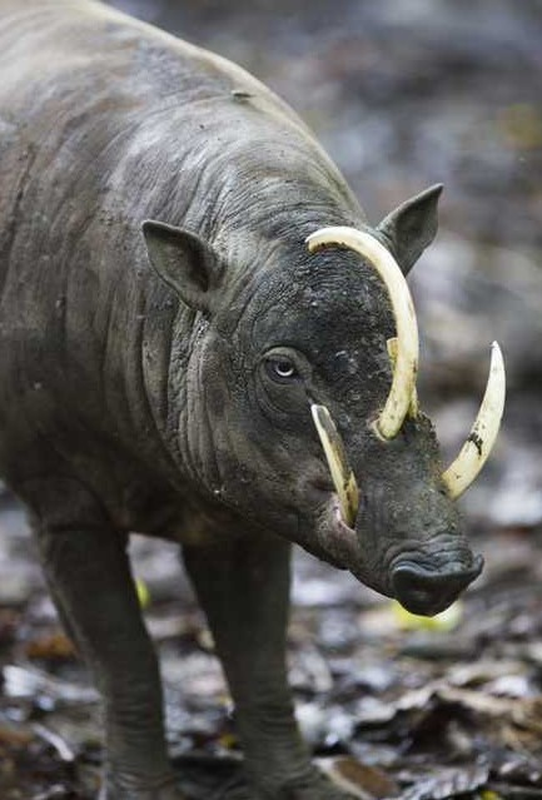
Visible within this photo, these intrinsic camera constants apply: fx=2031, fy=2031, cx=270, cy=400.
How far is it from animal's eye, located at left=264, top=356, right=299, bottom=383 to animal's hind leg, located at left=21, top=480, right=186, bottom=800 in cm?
106

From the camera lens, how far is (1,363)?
5508mm

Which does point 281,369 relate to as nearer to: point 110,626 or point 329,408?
point 329,408

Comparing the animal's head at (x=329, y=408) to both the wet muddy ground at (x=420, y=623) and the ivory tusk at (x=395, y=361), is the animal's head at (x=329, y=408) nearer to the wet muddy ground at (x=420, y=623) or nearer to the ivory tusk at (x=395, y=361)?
the ivory tusk at (x=395, y=361)

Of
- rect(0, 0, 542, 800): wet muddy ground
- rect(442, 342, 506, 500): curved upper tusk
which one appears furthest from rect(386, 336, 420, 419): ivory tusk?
rect(0, 0, 542, 800): wet muddy ground

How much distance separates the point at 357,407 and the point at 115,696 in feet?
5.13

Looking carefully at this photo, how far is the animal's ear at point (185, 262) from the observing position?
15.8 feet

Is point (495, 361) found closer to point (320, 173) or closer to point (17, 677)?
point (320, 173)

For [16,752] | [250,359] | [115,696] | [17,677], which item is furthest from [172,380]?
[17,677]

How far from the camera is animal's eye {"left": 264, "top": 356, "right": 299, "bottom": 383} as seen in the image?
466 cm

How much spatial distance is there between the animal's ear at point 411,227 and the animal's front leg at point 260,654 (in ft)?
3.68

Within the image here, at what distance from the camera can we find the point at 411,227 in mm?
5125

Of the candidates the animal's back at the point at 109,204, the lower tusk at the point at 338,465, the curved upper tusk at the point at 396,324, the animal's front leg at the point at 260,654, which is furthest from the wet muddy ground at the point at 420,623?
the curved upper tusk at the point at 396,324

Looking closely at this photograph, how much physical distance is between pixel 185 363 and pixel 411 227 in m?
0.67

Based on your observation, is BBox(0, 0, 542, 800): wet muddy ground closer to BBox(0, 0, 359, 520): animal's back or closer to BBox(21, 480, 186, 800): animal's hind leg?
BBox(21, 480, 186, 800): animal's hind leg
